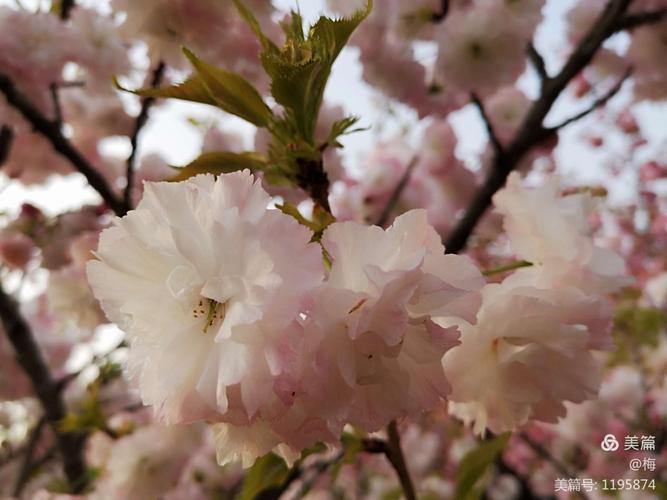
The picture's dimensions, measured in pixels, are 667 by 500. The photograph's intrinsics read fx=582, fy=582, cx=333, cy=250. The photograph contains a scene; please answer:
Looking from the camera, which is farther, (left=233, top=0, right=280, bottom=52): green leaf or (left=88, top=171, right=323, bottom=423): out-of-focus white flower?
(left=233, top=0, right=280, bottom=52): green leaf

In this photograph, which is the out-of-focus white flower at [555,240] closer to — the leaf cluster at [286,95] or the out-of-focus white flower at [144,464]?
the leaf cluster at [286,95]

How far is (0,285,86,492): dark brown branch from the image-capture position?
1.52 m

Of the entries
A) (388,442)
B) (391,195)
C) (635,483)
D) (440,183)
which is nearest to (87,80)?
(391,195)

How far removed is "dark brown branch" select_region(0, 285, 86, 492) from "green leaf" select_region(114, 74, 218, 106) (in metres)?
1.25

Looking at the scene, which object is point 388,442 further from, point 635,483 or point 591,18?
point 591,18

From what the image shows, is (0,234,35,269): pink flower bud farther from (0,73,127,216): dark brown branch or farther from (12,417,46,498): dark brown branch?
(0,73,127,216): dark brown branch

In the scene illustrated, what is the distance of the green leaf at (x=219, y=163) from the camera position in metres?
0.51

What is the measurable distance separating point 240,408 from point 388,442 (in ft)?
0.82

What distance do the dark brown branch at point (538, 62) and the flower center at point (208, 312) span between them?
3.60 feet

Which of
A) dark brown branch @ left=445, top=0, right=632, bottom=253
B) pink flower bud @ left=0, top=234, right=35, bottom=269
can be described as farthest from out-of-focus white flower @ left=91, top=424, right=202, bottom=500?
dark brown branch @ left=445, top=0, right=632, bottom=253

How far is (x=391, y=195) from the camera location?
1640 millimetres

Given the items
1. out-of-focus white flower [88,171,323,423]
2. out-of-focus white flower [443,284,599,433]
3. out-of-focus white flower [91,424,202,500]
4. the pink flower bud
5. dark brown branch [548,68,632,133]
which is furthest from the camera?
the pink flower bud

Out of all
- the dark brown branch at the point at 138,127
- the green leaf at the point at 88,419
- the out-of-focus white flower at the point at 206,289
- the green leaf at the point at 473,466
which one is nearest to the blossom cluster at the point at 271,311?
the out-of-focus white flower at the point at 206,289

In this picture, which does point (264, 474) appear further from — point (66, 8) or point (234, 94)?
point (66, 8)
